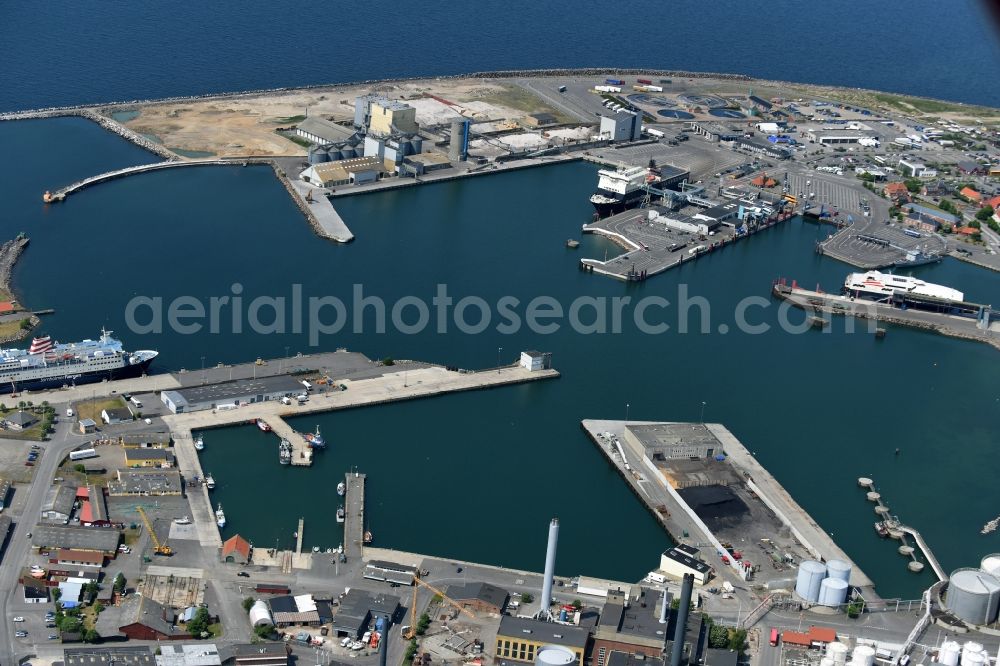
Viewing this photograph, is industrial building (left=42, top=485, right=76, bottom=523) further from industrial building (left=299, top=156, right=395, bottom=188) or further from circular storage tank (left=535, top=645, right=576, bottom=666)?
industrial building (left=299, top=156, right=395, bottom=188)

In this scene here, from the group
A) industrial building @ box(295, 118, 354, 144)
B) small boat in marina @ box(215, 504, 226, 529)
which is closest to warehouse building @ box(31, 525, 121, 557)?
small boat in marina @ box(215, 504, 226, 529)

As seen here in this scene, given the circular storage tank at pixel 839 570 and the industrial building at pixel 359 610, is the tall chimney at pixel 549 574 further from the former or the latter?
the circular storage tank at pixel 839 570

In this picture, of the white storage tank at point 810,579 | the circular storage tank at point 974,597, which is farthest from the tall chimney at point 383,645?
the circular storage tank at point 974,597

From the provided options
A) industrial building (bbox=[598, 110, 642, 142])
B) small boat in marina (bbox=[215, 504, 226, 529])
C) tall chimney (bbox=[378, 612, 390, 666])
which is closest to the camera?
tall chimney (bbox=[378, 612, 390, 666])

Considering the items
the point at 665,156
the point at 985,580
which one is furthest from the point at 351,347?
the point at 665,156

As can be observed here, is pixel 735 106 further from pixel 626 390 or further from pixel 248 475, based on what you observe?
pixel 248 475

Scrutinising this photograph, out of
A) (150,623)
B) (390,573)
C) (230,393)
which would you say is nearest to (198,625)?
(150,623)
